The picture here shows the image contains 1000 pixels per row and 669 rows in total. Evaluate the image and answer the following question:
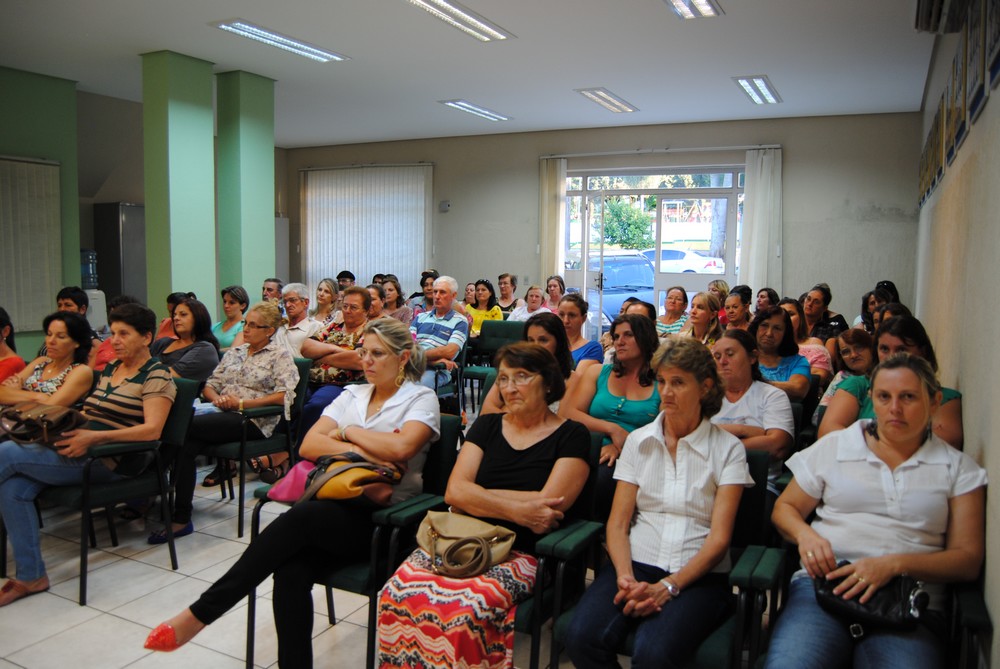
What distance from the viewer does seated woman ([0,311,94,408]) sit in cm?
365

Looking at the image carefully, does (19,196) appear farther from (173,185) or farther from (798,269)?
(798,269)

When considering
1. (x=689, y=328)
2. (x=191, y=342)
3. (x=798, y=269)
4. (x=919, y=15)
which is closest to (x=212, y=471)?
(x=191, y=342)

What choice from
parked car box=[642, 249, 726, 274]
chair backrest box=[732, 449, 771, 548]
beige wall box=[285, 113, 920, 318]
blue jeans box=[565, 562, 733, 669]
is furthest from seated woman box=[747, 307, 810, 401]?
parked car box=[642, 249, 726, 274]

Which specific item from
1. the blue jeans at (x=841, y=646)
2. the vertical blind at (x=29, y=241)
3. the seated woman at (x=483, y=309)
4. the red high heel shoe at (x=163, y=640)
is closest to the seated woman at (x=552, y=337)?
the red high heel shoe at (x=163, y=640)

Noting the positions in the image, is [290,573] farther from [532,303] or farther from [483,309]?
[532,303]

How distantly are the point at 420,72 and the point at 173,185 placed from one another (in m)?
2.56

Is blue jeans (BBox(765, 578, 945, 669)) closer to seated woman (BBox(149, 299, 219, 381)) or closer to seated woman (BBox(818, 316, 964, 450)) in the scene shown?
seated woman (BBox(818, 316, 964, 450))

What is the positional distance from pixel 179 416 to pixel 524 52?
4.57 m

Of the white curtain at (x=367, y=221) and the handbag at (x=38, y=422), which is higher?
the white curtain at (x=367, y=221)

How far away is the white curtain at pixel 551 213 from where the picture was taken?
10797 mm

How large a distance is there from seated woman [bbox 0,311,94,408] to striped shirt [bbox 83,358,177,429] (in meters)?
0.17

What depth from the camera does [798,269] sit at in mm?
9555

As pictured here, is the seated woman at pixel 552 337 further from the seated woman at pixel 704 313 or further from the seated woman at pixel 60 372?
the seated woman at pixel 704 313

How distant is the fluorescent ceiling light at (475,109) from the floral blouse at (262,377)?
5.39 metres
